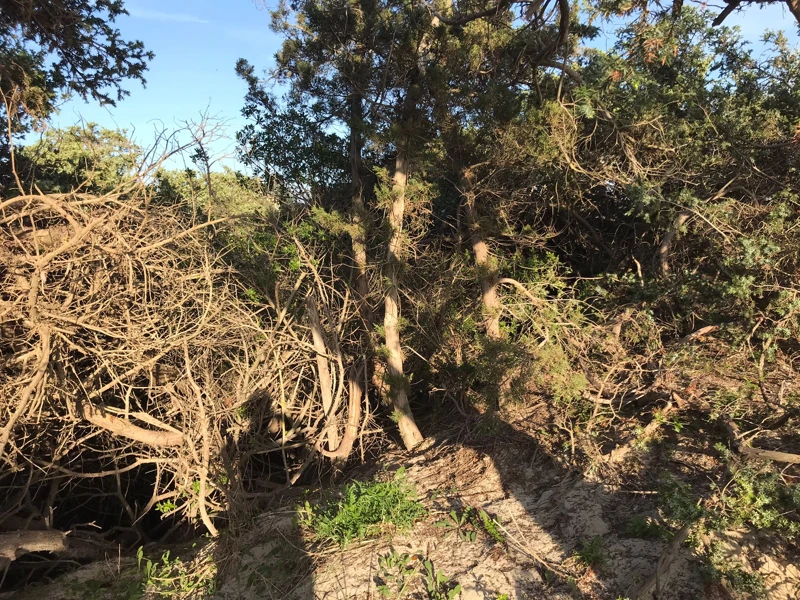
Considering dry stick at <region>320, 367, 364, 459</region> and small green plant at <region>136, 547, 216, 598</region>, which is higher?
dry stick at <region>320, 367, 364, 459</region>

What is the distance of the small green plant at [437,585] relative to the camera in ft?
→ 12.4

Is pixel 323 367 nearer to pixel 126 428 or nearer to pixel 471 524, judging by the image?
pixel 126 428

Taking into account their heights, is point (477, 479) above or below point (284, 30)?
below

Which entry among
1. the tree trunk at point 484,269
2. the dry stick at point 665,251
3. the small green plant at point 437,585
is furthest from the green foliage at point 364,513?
the dry stick at point 665,251

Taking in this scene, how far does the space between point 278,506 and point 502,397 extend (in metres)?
2.95

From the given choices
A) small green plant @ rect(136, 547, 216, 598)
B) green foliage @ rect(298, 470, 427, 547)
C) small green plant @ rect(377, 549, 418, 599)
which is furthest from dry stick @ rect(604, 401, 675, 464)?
small green plant @ rect(136, 547, 216, 598)

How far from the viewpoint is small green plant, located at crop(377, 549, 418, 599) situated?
398 cm

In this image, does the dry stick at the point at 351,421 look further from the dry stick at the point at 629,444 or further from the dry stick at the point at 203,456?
the dry stick at the point at 629,444

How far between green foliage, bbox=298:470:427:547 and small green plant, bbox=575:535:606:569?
1.57 m

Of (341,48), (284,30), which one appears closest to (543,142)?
(341,48)

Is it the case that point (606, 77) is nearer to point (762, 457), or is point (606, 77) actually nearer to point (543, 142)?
point (543, 142)

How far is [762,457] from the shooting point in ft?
12.4

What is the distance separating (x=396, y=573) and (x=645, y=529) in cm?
201

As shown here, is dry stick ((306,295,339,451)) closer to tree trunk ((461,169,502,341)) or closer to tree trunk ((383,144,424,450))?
tree trunk ((383,144,424,450))
